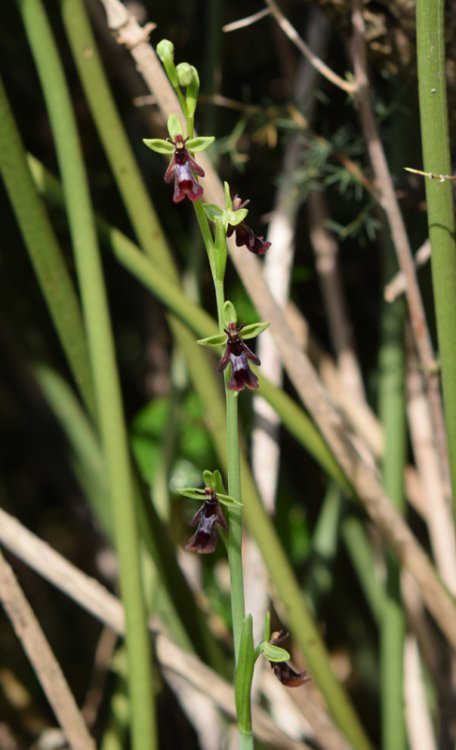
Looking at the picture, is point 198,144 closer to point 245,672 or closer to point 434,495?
point 245,672

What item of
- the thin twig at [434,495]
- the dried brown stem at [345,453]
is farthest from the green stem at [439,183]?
the thin twig at [434,495]

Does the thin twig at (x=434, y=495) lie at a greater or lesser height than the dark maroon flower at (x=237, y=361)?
lesser

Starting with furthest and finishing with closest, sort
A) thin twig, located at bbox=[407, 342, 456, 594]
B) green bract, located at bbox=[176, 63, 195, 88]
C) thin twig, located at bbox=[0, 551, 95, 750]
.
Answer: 1. thin twig, located at bbox=[407, 342, 456, 594]
2. thin twig, located at bbox=[0, 551, 95, 750]
3. green bract, located at bbox=[176, 63, 195, 88]

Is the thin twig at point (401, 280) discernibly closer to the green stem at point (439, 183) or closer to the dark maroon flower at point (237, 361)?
the green stem at point (439, 183)

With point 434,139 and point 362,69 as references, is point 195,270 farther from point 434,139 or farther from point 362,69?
point 434,139

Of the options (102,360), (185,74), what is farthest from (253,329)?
(102,360)

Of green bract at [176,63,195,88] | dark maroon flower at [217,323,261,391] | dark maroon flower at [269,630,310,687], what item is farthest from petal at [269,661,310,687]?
green bract at [176,63,195,88]

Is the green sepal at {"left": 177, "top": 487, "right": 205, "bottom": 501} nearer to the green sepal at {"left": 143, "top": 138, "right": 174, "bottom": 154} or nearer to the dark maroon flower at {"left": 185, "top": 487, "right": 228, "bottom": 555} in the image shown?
the dark maroon flower at {"left": 185, "top": 487, "right": 228, "bottom": 555}
